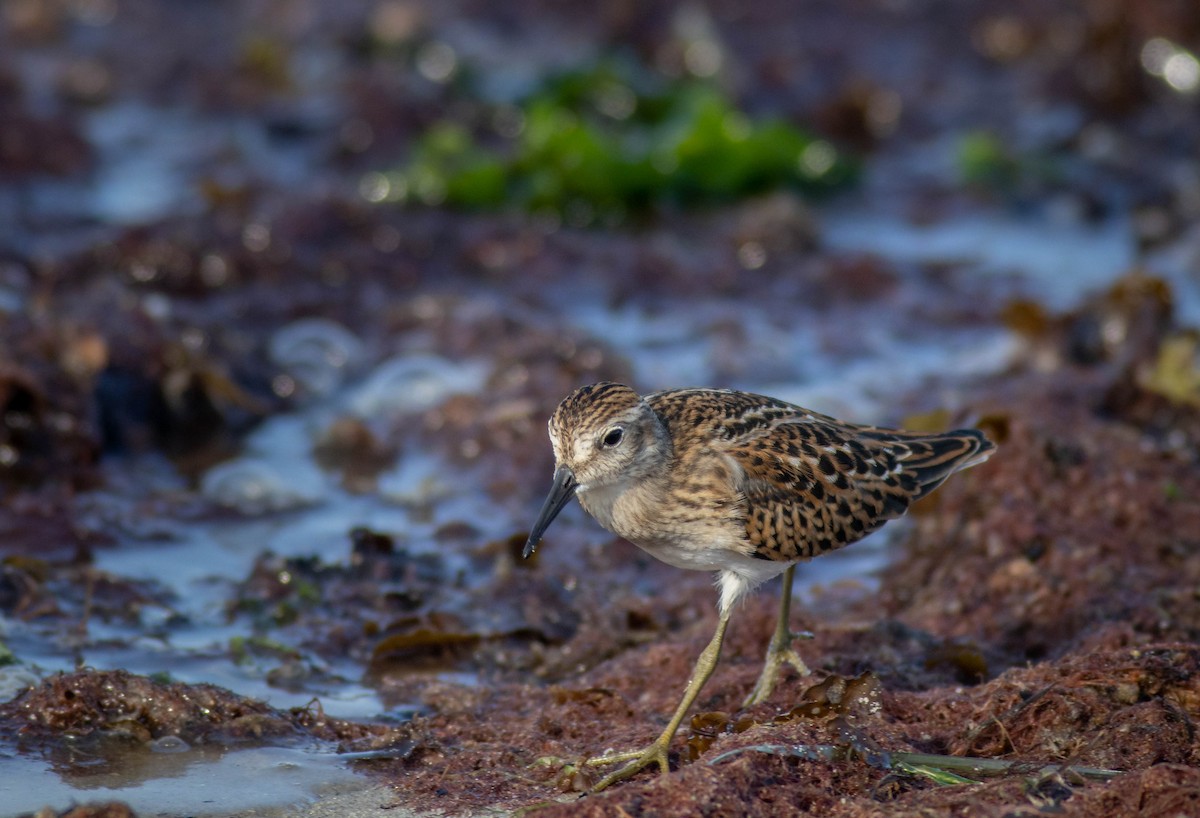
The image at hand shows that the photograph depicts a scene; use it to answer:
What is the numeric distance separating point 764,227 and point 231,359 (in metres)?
3.50

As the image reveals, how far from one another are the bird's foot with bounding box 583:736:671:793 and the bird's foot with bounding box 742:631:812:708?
0.51 m

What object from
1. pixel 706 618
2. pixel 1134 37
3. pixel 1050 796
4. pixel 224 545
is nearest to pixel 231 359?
pixel 224 545

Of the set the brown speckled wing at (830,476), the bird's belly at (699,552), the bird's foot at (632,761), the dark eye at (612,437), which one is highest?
the dark eye at (612,437)

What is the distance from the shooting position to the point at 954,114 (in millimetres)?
11688

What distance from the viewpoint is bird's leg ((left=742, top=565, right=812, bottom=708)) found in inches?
189

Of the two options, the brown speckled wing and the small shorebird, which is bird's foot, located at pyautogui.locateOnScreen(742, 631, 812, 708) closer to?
the small shorebird

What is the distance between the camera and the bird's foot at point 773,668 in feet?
15.7

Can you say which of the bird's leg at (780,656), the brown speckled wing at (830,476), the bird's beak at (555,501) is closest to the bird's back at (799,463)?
the brown speckled wing at (830,476)

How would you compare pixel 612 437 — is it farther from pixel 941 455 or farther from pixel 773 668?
pixel 941 455

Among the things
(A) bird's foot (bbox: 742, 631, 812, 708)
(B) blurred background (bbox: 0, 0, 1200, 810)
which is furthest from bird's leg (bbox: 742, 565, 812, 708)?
(B) blurred background (bbox: 0, 0, 1200, 810)

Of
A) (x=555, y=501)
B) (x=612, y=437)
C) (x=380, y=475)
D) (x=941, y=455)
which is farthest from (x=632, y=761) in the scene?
(x=380, y=475)

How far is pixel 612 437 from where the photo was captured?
4.59 metres

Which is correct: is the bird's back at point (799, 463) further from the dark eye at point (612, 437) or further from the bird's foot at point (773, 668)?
the bird's foot at point (773, 668)

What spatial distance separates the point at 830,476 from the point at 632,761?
45.3 inches
